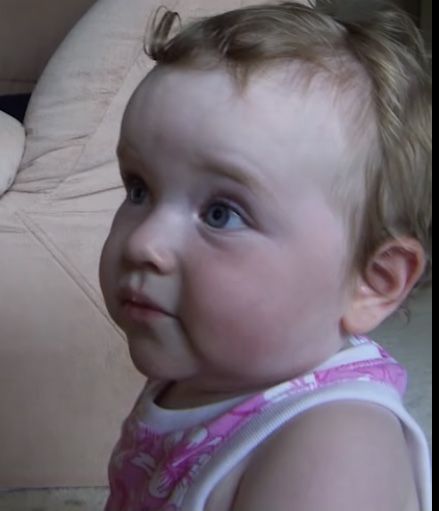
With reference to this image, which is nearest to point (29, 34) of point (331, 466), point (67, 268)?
point (67, 268)

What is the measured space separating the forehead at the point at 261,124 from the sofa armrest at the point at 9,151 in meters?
0.61

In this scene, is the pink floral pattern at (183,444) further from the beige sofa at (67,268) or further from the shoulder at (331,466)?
the beige sofa at (67,268)

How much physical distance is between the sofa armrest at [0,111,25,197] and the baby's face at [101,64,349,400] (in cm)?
59

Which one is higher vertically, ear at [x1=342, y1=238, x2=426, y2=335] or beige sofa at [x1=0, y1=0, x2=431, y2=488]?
ear at [x1=342, y1=238, x2=426, y2=335]

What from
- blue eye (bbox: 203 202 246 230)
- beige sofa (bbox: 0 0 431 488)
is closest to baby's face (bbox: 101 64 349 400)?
blue eye (bbox: 203 202 246 230)

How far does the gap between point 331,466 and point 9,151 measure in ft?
2.52

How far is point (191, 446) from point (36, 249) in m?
0.55

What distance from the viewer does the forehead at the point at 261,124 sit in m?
0.73

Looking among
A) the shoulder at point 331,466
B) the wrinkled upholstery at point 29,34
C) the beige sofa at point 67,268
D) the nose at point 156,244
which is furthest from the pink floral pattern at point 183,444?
the wrinkled upholstery at point 29,34

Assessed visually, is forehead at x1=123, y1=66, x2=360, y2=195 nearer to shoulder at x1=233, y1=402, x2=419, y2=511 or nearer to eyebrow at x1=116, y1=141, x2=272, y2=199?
eyebrow at x1=116, y1=141, x2=272, y2=199

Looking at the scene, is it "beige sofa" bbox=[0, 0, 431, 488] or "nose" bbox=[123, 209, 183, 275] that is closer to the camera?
"nose" bbox=[123, 209, 183, 275]

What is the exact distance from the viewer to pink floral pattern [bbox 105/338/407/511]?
79 cm

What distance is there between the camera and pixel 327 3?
3.25 feet
